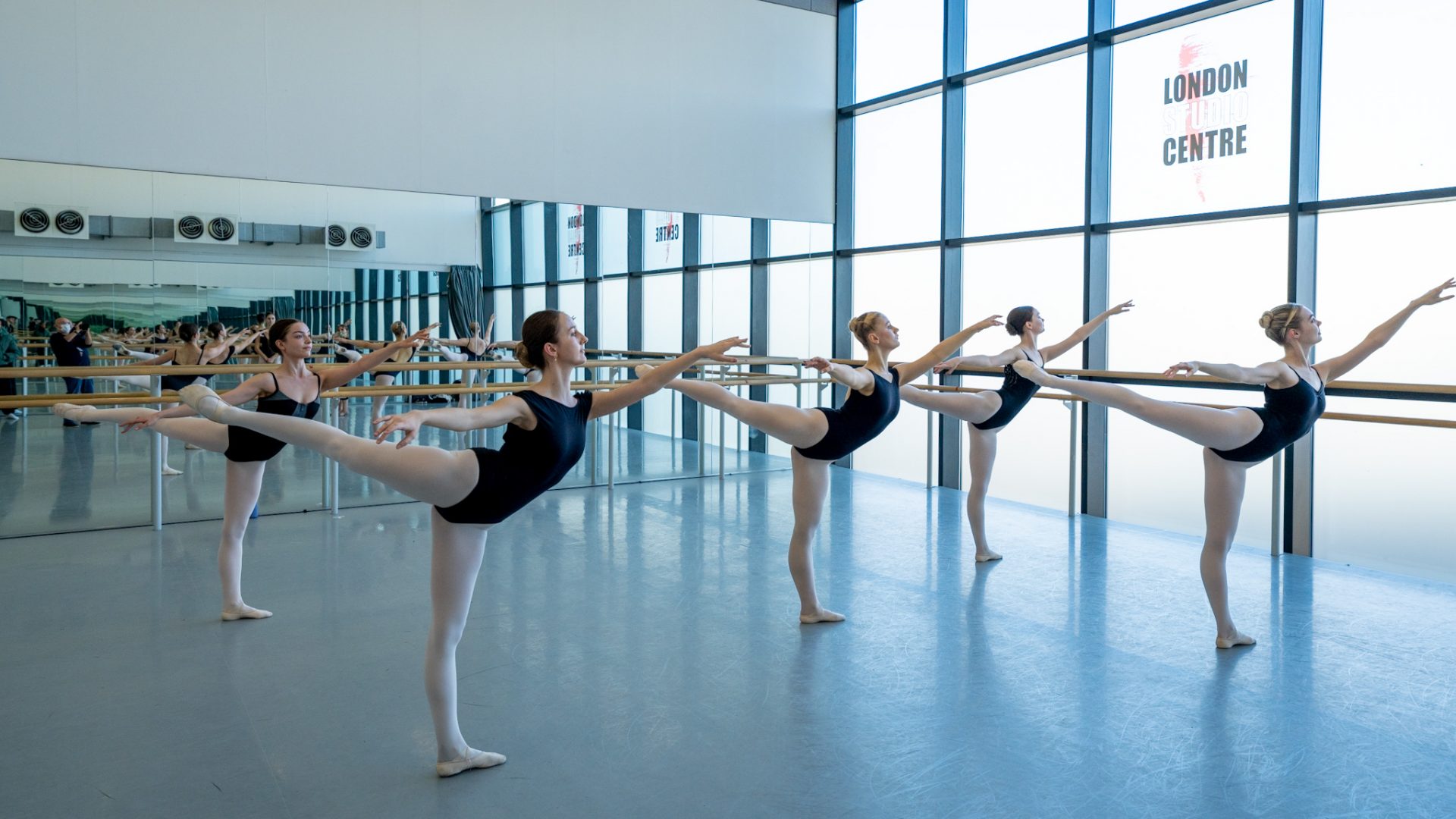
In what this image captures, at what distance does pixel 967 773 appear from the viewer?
2.91 metres

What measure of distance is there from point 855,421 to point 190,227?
503 cm

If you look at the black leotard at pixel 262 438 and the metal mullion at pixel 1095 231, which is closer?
the black leotard at pixel 262 438

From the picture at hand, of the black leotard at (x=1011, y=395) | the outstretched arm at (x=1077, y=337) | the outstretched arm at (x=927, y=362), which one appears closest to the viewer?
the outstretched arm at (x=927, y=362)

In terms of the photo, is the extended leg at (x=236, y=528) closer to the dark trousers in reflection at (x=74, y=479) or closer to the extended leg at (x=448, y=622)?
the extended leg at (x=448, y=622)

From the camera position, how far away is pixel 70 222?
649 cm

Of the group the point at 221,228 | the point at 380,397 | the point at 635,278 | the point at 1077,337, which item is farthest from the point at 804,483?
the point at 380,397

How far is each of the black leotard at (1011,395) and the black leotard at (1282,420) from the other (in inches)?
62.4

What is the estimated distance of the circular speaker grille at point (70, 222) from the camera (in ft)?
21.1

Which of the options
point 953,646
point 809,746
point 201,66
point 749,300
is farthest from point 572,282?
point 809,746

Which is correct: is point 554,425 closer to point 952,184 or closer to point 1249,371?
point 1249,371

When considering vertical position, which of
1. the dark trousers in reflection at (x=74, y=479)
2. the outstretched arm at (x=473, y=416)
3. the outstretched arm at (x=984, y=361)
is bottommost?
the dark trousers in reflection at (x=74, y=479)

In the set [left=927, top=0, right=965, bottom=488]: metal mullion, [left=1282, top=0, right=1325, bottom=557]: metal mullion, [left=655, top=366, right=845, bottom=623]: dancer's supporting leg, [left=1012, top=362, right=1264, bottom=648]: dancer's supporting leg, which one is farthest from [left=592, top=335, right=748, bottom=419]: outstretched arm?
[left=927, top=0, right=965, bottom=488]: metal mullion

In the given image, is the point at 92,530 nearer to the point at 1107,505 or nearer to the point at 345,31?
the point at 345,31

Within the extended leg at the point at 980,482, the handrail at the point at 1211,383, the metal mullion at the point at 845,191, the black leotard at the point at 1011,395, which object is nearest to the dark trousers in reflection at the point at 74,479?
the handrail at the point at 1211,383
